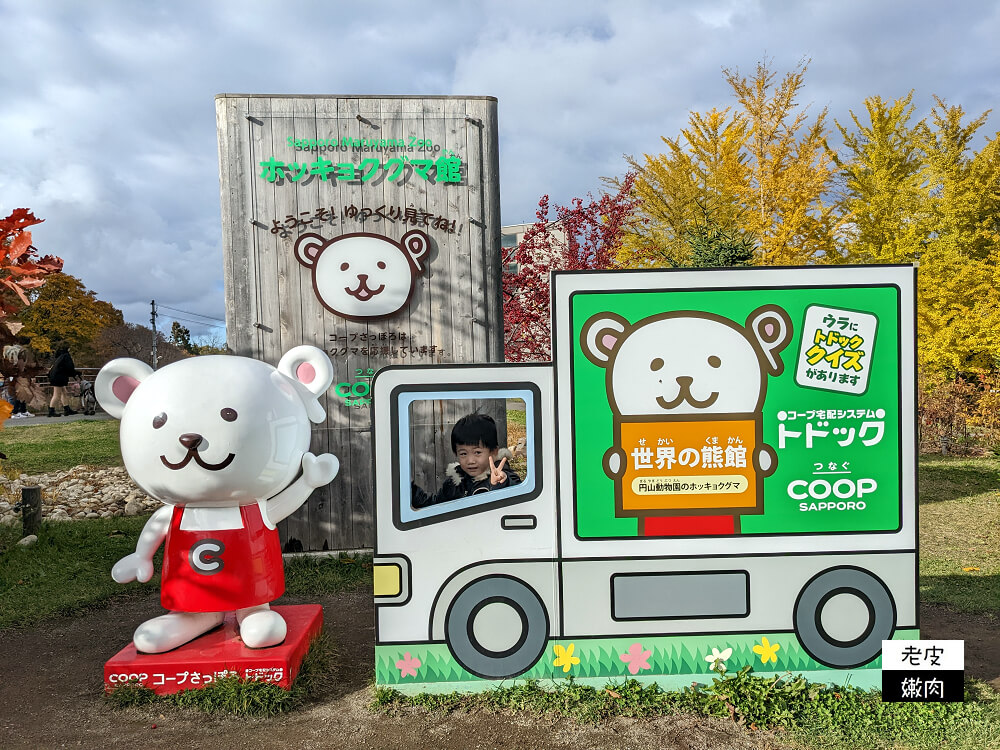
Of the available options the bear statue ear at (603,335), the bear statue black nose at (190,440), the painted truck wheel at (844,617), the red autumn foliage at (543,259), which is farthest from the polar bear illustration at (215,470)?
the red autumn foliage at (543,259)

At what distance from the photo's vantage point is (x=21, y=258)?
3.95m

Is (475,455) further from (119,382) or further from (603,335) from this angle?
(119,382)

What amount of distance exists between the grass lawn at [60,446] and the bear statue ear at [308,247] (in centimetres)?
743

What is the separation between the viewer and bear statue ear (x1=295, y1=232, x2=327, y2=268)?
6.55 m

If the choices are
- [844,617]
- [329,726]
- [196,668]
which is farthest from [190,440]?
Answer: [844,617]

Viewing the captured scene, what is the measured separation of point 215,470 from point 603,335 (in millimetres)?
2249

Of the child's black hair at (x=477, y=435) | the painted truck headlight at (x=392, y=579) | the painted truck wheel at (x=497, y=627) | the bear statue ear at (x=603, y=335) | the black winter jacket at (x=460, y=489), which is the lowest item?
the painted truck wheel at (x=497, y=627)

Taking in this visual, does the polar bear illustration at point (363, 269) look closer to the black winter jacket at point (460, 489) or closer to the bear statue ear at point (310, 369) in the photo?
the bear statue ear at point (310, 369)

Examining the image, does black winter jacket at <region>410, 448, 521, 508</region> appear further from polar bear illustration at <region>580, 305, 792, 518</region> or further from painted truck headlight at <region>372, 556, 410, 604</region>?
polar bear illustration at <region>580, 305, 792, 518</region>

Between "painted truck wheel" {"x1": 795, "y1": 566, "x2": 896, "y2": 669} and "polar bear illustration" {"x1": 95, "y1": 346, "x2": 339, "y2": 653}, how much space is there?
281cm

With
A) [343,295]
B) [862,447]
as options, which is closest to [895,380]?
[862,447]

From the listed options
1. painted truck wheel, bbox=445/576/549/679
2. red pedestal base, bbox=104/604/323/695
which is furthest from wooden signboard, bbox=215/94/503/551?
painted truck wheel, bbox=445/576/549/679

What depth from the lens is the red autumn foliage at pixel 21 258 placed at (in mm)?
3795

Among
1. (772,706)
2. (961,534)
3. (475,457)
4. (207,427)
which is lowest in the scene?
(961,534)
